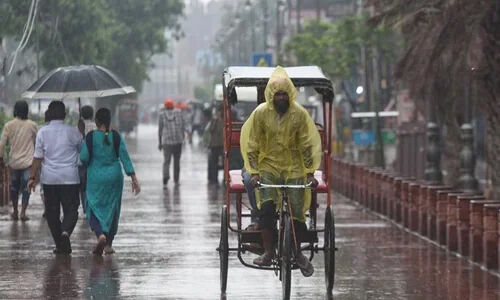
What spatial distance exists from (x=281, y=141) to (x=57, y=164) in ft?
14.9

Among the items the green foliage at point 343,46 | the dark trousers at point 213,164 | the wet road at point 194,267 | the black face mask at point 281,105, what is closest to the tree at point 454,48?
the wet road at point 194,267

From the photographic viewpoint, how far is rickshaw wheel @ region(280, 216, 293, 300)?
11492 millimetres

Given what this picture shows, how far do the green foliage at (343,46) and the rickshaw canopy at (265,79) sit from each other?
1220 inches

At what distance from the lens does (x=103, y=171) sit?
15875mm

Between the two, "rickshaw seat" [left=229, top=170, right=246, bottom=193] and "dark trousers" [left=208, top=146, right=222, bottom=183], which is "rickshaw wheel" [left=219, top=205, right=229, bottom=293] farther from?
"dark trousers" [left=208, top=146, right=222, bottom=183]

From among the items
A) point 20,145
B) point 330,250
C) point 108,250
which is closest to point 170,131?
point 20,145

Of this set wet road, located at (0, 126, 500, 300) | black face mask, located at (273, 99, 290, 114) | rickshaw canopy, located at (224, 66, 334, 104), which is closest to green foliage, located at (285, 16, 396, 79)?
wet road, located at (0, 126, 500, 300)

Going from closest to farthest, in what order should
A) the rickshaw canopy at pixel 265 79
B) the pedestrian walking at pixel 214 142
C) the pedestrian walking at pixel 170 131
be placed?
1. the rickshaw canopy at pixel 265 79
2. the pedestrian walking at pixel 170 131
3. the pedestrian walking at pixel 214 142

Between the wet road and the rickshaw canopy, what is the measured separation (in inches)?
65.7

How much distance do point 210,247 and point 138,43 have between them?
209 feet

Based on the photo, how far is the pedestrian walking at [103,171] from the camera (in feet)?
51.8

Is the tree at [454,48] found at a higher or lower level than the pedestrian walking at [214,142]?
higher

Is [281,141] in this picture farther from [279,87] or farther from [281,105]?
[279,87]

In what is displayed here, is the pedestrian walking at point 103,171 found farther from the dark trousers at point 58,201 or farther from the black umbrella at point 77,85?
the black umbrella at point 77,85
